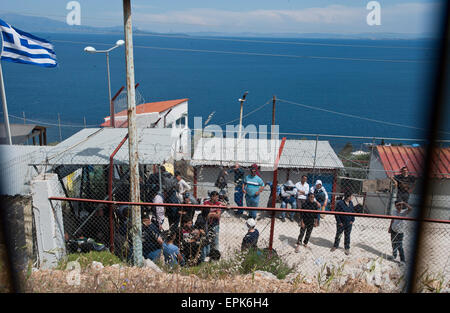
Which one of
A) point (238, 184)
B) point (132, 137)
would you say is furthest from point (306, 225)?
point (132, 137)

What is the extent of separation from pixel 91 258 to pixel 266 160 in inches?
264

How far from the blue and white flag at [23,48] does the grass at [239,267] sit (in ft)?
28.9

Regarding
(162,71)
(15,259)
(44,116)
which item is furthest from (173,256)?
(162,71)

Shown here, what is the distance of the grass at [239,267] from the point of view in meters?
5.67

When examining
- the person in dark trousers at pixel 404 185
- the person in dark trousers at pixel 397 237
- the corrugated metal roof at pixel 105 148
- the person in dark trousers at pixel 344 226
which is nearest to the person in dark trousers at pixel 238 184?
the corrugated metal roof at pixel 105 148

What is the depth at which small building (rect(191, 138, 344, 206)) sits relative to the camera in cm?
1133

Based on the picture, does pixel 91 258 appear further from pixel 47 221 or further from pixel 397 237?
pixel 397 237

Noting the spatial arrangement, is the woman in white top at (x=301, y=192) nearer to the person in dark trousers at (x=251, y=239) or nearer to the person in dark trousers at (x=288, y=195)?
the person in dark trousers at (x=288, y=195)

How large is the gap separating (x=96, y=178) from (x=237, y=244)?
15.1ft

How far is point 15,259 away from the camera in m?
5.51

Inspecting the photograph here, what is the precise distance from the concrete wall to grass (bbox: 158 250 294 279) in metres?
1.75

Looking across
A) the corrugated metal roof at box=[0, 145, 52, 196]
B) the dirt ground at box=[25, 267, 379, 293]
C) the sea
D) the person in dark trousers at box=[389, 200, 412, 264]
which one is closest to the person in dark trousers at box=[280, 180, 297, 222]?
the person in dark trousers at box=[389, 200, 412, 264]

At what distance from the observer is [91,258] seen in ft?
20.8
